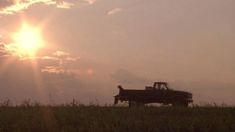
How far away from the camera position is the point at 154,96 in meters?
37.5

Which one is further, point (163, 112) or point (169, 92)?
point (169, 92)

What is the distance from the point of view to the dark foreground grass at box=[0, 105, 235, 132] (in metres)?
17.8

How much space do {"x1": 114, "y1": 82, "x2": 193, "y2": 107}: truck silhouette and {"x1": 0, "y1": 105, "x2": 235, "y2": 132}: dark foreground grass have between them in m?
14.3

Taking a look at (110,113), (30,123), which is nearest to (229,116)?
(110,113)

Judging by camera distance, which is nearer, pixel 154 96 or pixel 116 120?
pixel 116 120

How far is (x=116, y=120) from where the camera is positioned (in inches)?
747

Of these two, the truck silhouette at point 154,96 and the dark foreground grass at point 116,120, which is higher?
the truck silhouette at point 154,96

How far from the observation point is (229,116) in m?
20.5

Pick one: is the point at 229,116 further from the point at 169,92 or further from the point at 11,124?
the point at 169,92

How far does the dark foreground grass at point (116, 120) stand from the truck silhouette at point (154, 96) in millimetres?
14295

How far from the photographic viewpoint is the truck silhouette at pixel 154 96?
37.4m

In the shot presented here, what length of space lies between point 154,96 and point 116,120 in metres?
18.7

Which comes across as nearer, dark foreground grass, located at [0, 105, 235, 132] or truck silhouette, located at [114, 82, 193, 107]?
dark foreground grass, located at [0, 105, 235, 132]

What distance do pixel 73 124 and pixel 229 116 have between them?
20.1ft
